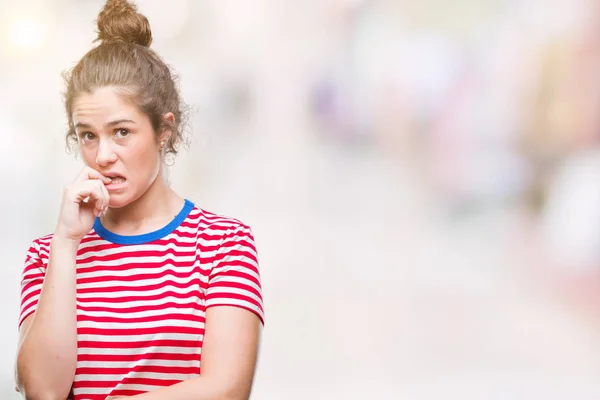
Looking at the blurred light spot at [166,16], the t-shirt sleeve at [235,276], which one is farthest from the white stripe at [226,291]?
the blurred light spot at [166,16]

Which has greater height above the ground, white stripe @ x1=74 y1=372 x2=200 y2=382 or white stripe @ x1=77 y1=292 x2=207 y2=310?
white stripe @ x1=77 y1=292 x2=207 y2=310

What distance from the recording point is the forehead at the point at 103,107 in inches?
49.5

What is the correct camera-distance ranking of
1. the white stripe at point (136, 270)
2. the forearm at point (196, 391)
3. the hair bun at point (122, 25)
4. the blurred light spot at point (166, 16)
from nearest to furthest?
1. the forearm at point (196, 391)
2. the white stripe at point (136, 270)
3. the hair bun at point (122, 25)
4. the blurred light spot at point (166, 16)

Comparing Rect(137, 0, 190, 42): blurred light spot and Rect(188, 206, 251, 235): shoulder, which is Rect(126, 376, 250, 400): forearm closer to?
Rect(188, 206, 251, 235): shoulder

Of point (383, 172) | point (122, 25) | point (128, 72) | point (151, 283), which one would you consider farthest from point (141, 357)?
point (383, 172)

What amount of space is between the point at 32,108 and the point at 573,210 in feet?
4.44

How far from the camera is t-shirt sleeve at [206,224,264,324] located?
3.97ft

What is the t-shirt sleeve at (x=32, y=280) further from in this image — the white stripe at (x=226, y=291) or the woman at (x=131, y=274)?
the white stripe at (x=226, y=291)

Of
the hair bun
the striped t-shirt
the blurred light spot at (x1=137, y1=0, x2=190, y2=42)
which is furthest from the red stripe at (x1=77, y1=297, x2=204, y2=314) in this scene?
the blurred light spot at (x1=137, y1=0, x2=190, y2=42)

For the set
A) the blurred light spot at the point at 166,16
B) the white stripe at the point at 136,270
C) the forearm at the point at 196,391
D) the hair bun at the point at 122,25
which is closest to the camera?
the forearm at the point at 196,391

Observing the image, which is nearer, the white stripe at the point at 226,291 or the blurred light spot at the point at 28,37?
the white stripe at the point at 226,291

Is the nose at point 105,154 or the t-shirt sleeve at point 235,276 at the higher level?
the nose at point 105,154

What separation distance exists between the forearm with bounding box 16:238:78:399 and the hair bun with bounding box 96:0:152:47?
0.40m

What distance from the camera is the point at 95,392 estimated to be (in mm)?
1229
